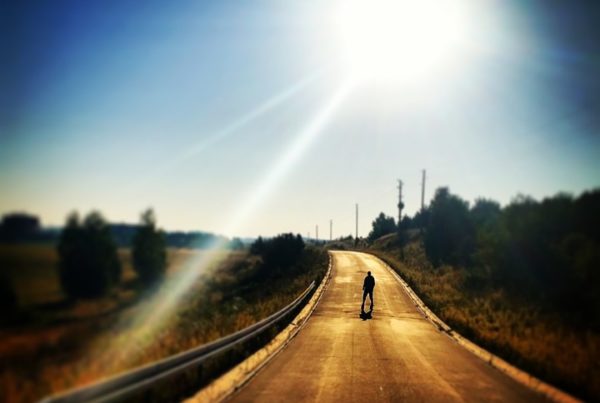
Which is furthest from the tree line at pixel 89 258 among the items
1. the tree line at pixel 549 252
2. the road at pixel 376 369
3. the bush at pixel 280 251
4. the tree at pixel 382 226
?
the tree at pixel 382 226

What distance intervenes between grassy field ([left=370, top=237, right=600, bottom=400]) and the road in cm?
83

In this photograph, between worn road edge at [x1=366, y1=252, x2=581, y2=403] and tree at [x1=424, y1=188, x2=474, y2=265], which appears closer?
worn road edge at [x1=366, y1=252, x2=581, y2=403]

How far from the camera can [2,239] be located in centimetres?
445

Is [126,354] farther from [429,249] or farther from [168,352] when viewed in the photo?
[429,249]

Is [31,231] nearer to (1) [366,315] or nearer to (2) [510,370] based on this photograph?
(2) [510,370]

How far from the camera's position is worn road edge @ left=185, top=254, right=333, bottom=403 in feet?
23.9

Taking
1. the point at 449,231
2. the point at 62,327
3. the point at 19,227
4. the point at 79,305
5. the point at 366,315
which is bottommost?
the point at 366,315

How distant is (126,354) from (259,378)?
10.2ft

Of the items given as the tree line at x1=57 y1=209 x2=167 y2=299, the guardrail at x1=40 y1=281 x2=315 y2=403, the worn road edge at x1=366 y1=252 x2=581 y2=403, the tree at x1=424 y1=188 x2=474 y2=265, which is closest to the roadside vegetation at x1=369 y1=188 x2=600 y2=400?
the worn road edge at x1=366 y1=252 x2=581 y2=403

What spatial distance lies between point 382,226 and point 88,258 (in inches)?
4777

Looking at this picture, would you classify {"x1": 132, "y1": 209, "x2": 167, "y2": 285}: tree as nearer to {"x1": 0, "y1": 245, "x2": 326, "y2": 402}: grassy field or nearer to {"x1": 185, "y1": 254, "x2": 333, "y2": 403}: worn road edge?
{"x1": 0, "y1": 245, "x2": 326, "y2": 402}: grassy field

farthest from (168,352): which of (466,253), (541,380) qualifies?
(466,253)

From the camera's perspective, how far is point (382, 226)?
123 metres

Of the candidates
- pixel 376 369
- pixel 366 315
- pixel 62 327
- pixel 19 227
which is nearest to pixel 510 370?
pixel 376 369
